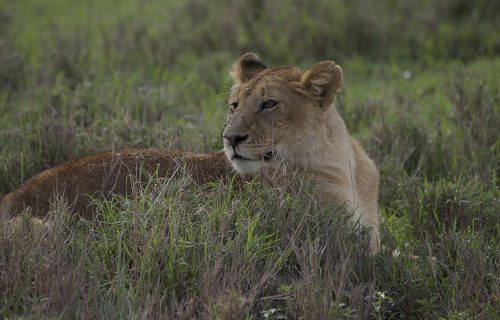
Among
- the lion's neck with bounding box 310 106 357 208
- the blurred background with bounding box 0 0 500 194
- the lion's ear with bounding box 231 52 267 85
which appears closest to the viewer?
the lion's neck with bounding box 310 106 357 208

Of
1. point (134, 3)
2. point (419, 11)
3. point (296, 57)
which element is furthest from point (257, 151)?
point (134, 3)

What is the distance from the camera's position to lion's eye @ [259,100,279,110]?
513 cm

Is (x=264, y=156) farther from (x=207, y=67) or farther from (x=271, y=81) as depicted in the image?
(x=207, y=67)

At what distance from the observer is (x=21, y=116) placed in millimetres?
6934

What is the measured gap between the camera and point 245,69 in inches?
219

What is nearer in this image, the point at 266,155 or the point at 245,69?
the point at 266,155

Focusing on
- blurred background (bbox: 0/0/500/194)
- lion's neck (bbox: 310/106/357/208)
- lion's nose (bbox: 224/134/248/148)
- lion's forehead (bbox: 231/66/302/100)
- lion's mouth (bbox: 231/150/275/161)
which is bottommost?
blurred background (bbox: 0/0/500/194)

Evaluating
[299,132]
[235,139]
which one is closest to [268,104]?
[299,132]

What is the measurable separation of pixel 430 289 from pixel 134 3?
343 inches

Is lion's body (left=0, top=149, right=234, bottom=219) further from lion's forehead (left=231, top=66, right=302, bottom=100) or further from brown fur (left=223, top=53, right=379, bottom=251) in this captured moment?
lion's forehead (left=231, top=66, right=302, bottom=100)

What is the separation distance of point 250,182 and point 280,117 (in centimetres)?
41

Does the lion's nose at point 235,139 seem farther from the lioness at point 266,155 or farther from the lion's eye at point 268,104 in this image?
the lion's eye at point 268,104

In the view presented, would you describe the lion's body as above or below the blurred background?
above

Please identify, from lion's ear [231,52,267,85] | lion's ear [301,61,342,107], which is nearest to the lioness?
lion's ear [301,61,342,107]
